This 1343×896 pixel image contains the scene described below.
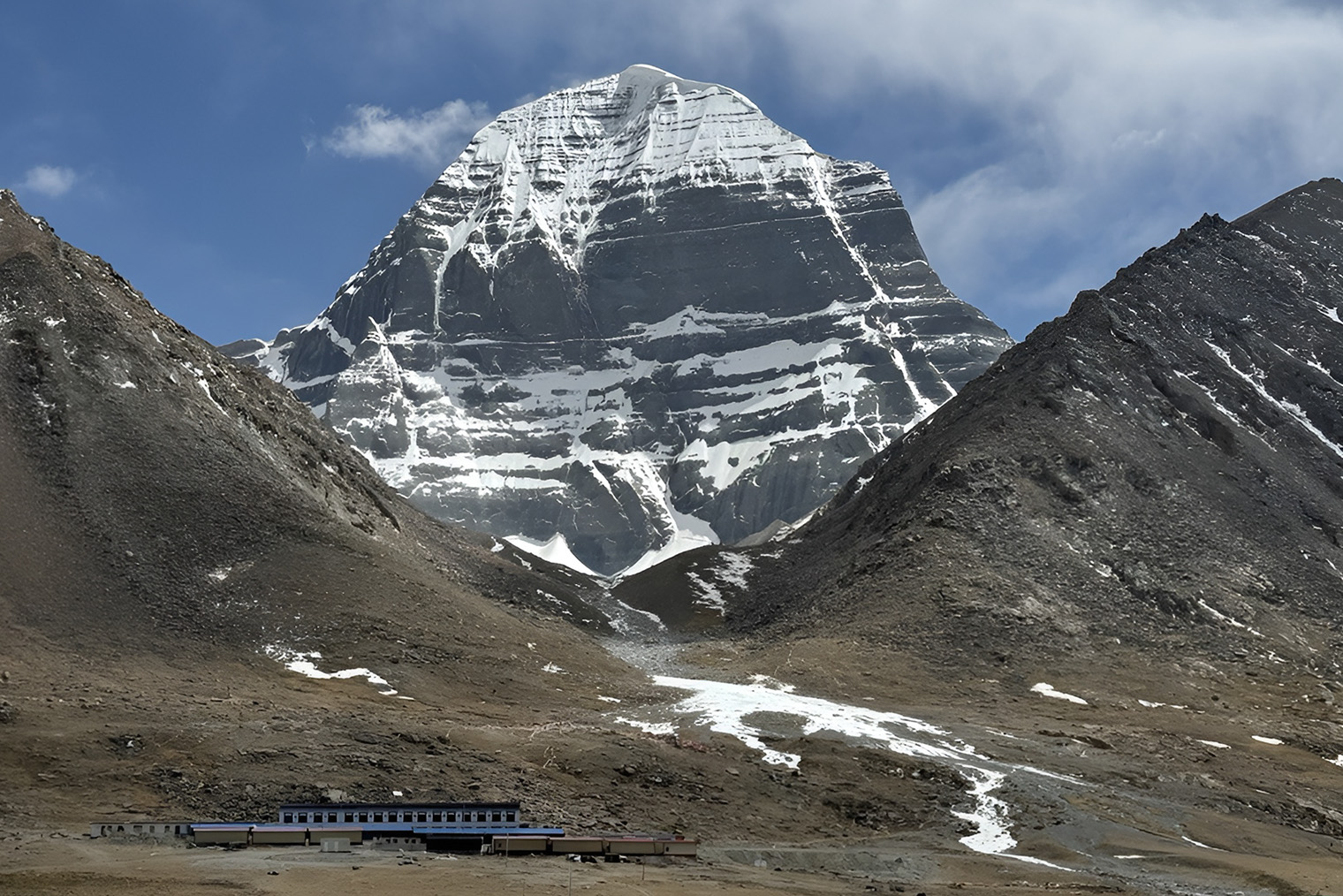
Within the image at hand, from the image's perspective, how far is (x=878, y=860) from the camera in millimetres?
72000

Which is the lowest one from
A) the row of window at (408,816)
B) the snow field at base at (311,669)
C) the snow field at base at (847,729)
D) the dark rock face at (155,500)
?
the row of window at (408,816)

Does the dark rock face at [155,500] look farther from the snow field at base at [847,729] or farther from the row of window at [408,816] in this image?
the row of window at [408,816]

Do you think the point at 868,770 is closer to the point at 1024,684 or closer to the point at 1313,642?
the point at 1024,684

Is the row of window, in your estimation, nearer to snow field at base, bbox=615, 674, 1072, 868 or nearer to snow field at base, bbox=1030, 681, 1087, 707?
snow field at base, bbox=615, 674, 1072, 868

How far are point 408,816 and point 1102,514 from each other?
9869cm

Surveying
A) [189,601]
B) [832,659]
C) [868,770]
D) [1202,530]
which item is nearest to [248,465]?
[189,601]

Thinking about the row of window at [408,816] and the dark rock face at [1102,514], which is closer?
the row of window at [408,816]

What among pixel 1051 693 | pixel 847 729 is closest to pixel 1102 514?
pixel 1051 693

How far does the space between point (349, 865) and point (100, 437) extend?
7215 cm

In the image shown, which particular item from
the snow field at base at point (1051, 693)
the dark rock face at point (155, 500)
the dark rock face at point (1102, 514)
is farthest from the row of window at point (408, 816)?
the dark rock face at point (1102, 514)

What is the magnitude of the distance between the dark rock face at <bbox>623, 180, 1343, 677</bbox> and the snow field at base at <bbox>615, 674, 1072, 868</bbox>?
2465cm

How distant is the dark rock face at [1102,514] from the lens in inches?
5344

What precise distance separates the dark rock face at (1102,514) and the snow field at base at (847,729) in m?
24.7

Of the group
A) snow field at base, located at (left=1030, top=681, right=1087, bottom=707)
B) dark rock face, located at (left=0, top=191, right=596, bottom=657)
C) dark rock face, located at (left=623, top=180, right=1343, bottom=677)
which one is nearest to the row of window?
dark rock face, located at (left=0, top=191, right=596, bottom=657)
